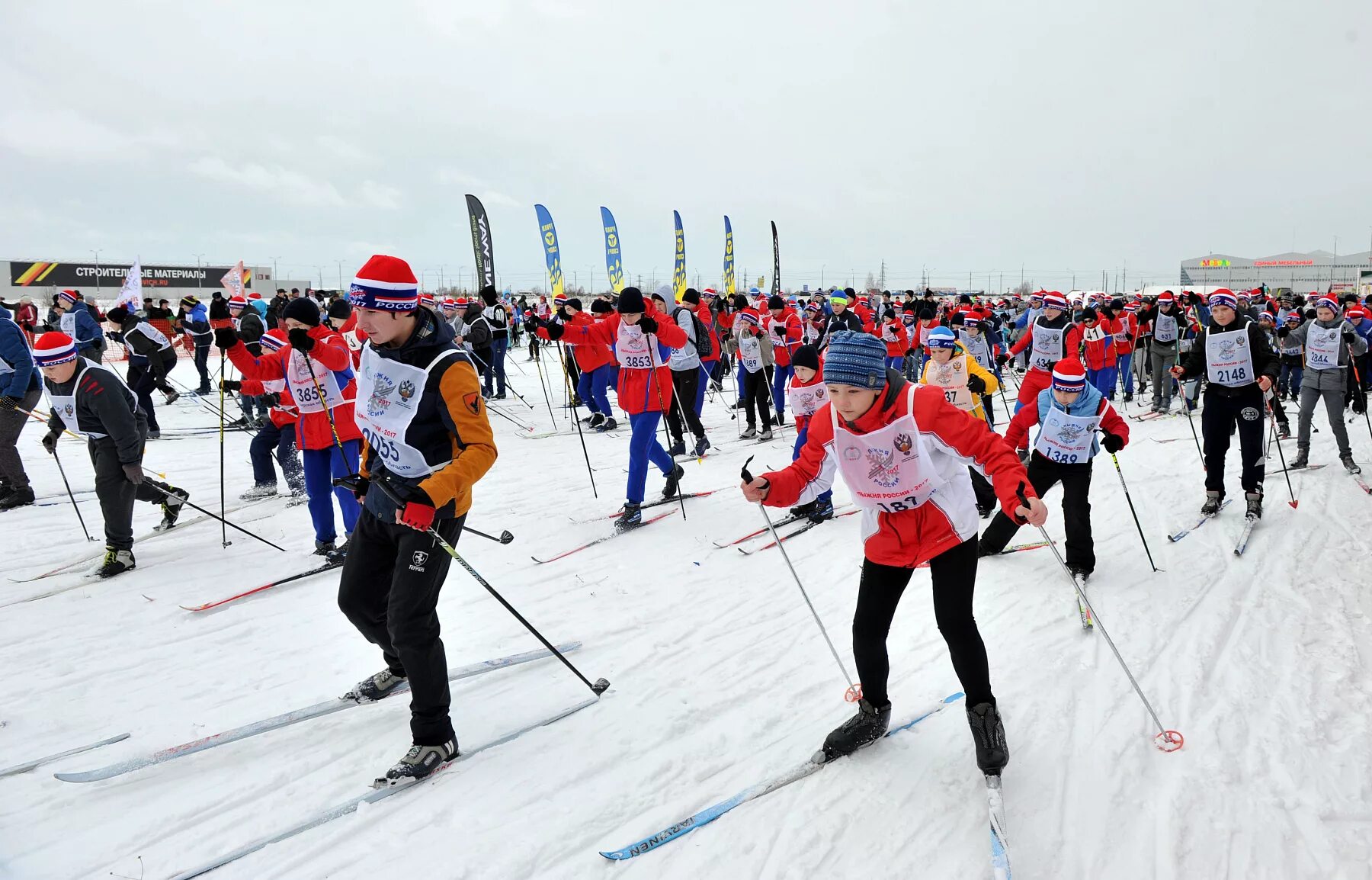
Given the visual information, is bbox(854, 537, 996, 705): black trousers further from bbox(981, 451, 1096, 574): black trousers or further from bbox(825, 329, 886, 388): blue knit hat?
bbox(981, 451, 1096, 574): black trousers

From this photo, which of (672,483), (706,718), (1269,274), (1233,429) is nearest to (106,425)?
(672,483)

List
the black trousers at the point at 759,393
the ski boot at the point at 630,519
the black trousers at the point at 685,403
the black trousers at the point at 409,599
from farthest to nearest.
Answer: the black trousers at the point at 759,393 < the black trousers at the point at 685,403 < the ski boot at the point at 630,519 < the black trousers at the point at 409,599

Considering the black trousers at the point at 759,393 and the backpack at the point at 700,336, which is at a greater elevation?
the backpack at the point at 700,336

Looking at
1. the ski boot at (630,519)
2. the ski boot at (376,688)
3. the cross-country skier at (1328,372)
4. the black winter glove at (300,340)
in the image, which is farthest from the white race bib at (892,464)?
the cross-country skier at (1328,372)

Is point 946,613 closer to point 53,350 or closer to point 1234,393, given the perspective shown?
point 1234,393

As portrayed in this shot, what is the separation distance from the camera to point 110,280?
129 feet

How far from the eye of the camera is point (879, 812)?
292cm

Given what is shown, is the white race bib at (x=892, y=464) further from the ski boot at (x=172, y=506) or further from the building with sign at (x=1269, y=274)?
the building with sign at (x=1269, y=274)

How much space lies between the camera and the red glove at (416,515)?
2812mm

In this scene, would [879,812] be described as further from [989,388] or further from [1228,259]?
[1228,259]

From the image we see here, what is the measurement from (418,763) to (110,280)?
156 ft

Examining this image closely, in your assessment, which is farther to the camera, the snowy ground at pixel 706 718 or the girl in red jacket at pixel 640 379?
the girl in red jacket at pixel 640 379

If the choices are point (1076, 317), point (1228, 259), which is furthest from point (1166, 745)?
point (1228, 259)

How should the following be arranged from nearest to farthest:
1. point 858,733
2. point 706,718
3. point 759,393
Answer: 1. point 858,733
2. point 706,718
3. point 759,393
